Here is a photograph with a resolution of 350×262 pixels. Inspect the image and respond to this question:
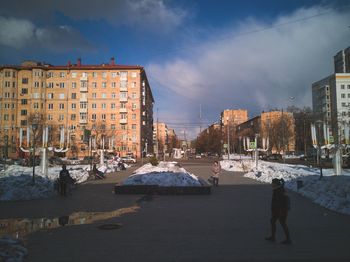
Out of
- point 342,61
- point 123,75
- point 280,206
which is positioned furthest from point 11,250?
point 342,61

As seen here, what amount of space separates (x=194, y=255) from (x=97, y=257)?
193cm

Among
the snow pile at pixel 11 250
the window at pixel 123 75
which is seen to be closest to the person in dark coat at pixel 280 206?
the snow pile at pixel 11 250

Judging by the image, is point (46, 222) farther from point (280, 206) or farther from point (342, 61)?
point (342, 61)

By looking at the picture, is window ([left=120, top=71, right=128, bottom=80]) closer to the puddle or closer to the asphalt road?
the asphalt road

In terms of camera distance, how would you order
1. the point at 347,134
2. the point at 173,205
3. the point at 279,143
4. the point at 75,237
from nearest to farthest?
1. the point at 75,237
2. the point at 173,205
3. the point at 347,134
4. the point at 279,143

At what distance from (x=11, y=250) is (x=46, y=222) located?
3621 millimetres

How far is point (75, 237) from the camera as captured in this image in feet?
27.1

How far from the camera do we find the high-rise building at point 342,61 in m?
112

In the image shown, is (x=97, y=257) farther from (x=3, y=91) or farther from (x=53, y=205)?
(x=3, y=91)

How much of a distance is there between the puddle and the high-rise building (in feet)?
389

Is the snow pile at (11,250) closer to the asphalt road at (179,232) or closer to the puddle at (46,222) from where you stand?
the asphalt road at (179,232)

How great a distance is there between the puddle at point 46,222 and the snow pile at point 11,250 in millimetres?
1291

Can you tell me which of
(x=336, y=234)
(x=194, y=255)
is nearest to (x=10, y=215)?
(x=194, y=255)

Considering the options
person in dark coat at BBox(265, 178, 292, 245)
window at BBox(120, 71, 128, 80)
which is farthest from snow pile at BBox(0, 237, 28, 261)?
window at BBox(120, 71, 128, 80)
